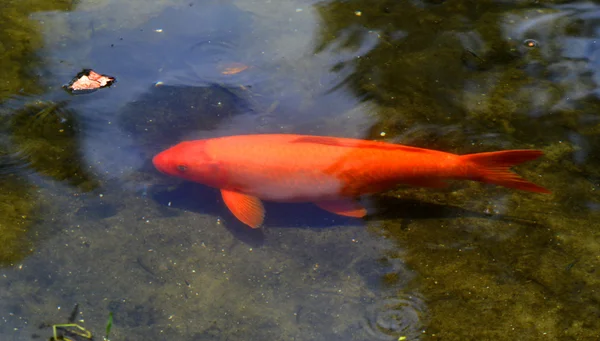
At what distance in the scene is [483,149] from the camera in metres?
4.20

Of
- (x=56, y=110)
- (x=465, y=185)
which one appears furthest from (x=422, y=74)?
(x=56, y=110)

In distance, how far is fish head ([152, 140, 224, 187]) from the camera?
13.2 ft

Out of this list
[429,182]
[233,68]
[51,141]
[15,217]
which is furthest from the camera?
[233,68]

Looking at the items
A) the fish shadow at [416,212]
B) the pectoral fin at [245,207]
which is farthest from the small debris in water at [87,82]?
the fish shadow at [416,212]

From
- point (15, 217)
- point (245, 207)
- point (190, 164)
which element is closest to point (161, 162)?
point (190, 164)

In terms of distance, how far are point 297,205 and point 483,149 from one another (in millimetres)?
1586

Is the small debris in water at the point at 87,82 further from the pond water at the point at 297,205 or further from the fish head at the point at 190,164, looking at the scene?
the fish head at the point at 190,164

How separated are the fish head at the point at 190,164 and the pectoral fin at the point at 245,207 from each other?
0.17m

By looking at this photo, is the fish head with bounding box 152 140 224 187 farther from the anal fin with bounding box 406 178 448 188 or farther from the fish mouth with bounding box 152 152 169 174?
the anal fin with bounding box 406 178 448 188

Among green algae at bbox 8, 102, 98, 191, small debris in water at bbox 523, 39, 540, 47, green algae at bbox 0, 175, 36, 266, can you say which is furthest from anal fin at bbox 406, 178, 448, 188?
green algae at bbox 0, 175, 36, 266

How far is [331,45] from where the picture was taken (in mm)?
5082

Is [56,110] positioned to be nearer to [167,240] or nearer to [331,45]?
[167,240]

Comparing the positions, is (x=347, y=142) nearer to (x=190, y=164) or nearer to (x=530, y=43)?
(x=190, y=164)

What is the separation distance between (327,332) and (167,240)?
1.33 m
